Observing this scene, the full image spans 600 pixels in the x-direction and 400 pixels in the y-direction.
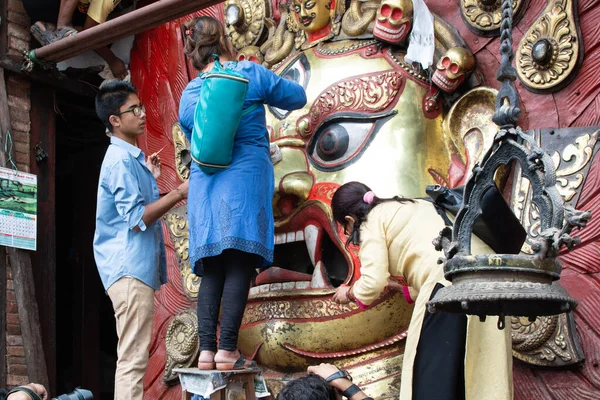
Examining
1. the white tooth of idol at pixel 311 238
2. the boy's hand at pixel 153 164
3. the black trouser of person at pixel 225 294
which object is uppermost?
the boy's hand at pixel 153 164

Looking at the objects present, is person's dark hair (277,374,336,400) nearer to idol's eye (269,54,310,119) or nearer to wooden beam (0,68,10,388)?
idol's eye (269,54,310,119)

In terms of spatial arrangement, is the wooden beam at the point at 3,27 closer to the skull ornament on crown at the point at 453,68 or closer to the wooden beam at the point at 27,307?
the wooden beam at the point at 27,307

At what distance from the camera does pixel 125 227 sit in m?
4.46

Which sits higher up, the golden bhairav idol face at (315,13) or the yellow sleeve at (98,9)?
the yellow sleeve at (98,9)

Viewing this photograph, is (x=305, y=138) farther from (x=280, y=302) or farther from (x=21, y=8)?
(x=21, y=8)

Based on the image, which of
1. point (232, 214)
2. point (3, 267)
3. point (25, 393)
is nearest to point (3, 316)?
point (3, 267)

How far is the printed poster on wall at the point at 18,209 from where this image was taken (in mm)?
5414

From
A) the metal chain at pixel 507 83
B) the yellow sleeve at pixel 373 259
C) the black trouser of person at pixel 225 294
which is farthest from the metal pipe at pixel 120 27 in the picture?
the metal chain at pixel 507 83

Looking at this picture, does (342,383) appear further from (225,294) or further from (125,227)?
(125,227)

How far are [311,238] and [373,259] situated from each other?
0.73m

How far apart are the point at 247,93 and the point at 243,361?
3.66 ft

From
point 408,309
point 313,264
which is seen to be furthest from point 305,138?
point 408,309

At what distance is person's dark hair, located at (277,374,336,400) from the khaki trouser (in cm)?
136

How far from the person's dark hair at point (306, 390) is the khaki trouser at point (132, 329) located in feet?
4.45
